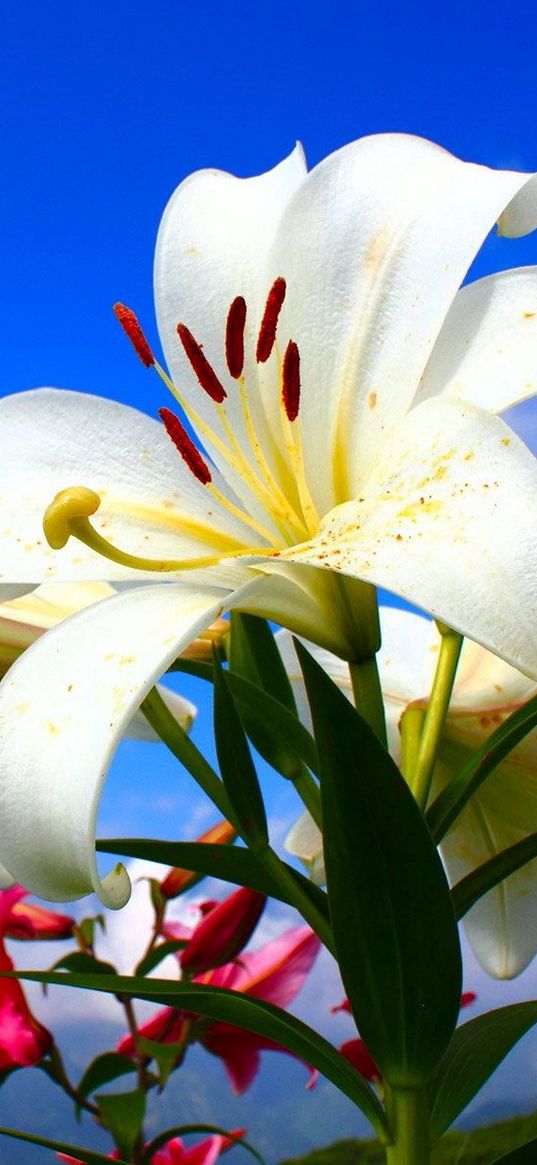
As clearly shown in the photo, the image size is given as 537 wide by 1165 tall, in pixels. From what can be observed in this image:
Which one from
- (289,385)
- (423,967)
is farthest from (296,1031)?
(289,385)

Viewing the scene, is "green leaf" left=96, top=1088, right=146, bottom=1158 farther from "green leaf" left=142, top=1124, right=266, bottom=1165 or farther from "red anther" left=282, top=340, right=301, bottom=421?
"red anther" left=282, top=340, right=301, bottom=421

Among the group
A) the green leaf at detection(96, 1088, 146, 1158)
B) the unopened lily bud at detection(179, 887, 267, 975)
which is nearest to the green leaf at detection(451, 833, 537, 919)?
the unopened lily bud at detection(179, 887, 267, 975)

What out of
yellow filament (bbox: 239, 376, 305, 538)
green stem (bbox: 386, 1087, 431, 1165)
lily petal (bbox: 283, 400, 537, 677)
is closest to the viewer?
lily petal (bbox: 283, 400, 537, 677)

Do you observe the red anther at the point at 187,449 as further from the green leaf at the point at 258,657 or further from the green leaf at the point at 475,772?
the green leaf at the point at 475,772

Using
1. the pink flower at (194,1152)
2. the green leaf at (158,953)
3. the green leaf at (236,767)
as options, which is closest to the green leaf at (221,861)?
the green leaf at (236,767)

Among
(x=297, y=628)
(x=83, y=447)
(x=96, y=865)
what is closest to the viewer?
(x=96, y=865)

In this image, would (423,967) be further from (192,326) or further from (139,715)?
(192,326)
